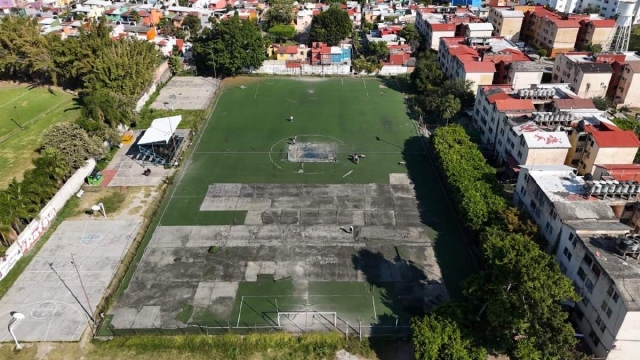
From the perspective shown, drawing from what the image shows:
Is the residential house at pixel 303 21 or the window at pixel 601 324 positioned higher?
the residential house at pixel 303 21

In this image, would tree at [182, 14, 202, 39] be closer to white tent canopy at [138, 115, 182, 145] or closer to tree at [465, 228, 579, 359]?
white tent canopy at [138, 115, 182, 145]

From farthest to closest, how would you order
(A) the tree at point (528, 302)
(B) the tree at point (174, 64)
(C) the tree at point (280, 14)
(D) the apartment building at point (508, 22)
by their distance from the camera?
(C) the tree at point (280, 14)
(D) the apartment building at point (508, 22)
(B) the tree at point (174, 64)
(A) the tree at point (528, 302)

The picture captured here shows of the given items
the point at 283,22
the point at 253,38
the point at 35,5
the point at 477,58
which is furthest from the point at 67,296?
the point at 35,5

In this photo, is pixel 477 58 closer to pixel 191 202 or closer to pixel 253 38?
pixel 253 38

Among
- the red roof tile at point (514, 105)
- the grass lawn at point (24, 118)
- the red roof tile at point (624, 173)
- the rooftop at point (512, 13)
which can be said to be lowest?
the grass lawn at point (24, 118)

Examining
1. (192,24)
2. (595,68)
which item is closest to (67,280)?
(595,68)

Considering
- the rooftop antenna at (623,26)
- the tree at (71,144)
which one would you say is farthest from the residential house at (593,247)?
the tree at (71,144)

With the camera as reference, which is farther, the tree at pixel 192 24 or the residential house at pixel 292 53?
the tree at pixel 192 24

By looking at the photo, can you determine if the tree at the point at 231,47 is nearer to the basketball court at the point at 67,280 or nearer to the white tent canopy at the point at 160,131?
the white tent canopy at the point at 160,131
